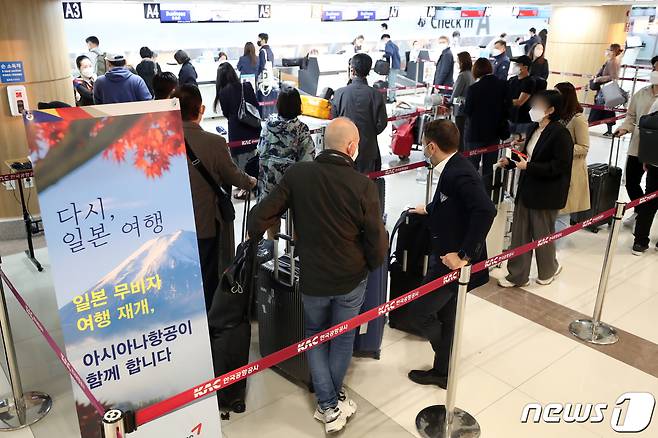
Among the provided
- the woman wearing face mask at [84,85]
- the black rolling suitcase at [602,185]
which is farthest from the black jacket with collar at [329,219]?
the woman wearing face mask at [84,85]

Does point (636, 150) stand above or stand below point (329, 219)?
below

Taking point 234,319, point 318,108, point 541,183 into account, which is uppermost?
point 541,183

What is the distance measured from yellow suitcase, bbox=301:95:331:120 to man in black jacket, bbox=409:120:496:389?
17.1ft

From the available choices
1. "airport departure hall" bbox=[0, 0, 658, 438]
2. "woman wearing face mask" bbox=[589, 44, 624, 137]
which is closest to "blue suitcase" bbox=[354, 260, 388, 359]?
"airport departure hall" bbox=[0, 0, 658, 438]

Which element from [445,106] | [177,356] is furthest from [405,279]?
[445,106]

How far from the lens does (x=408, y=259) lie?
13.4 feet

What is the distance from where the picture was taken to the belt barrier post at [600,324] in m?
4.16

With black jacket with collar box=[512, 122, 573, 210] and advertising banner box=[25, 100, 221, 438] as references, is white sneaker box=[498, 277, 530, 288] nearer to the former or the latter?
black jacket with collar box=[512, 122, 573, 210]

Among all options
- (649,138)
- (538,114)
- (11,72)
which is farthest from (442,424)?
(11,72)

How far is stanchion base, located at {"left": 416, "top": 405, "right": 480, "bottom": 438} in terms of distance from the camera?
3.28 m

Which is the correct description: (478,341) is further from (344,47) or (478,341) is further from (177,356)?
(344,47)

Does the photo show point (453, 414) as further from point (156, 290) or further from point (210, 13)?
point (210, 13)

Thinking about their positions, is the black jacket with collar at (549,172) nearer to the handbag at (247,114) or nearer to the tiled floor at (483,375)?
the tiled floor at (483,375)

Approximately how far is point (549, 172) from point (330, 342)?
223 cm
